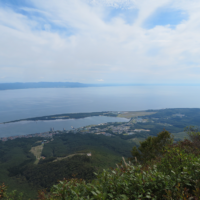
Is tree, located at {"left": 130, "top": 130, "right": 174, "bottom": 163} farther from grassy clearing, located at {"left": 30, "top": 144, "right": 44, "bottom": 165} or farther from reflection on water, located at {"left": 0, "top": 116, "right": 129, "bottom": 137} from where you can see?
reflection on water, located at {"left": 0, "top": 116, "right": 129, "bottom": 137}

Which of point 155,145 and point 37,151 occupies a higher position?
point 155,145

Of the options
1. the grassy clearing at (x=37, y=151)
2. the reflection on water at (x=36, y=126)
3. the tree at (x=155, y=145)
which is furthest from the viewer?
the reflection on water at (x=36, y=126)

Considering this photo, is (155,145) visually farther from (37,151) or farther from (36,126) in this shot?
(36,126)

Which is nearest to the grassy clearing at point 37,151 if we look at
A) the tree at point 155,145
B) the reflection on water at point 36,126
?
the reflection on water at point 36,126

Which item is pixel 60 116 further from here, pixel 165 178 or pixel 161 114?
pixel 165 178

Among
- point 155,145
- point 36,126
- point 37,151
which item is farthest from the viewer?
point 36,126

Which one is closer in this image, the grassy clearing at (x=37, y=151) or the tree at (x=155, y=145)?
the tree at (x=155, y=145)

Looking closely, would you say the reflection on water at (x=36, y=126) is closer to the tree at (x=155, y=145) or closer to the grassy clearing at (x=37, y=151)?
the grassy clearing at (x=37, y=151)

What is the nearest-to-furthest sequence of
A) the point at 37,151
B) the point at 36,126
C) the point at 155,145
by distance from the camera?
the point at 155,145 < the point at 37,151 < the point at 36,126

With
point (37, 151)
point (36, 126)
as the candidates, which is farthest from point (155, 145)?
point (36, 126)

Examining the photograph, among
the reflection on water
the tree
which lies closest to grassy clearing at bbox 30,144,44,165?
the reflection on water

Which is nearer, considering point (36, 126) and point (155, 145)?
point (155, 145)

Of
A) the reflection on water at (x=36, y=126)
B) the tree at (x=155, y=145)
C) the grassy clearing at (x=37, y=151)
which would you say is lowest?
the grassy clearing at (x=37, y=151)

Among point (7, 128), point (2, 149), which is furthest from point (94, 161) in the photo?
point (7, 128)
